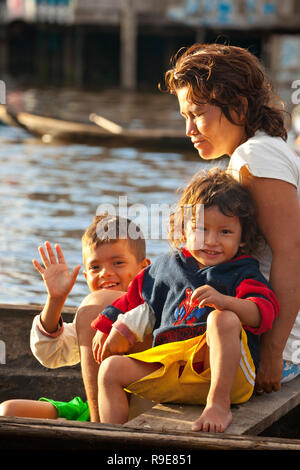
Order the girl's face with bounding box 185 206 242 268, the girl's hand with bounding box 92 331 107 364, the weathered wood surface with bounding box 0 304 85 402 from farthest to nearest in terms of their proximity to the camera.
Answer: the weathered wood surface with bounding box 0 304 85 402 < the girl's hand with bounding box 92 331 107 364 < the girl's face with bounding box 185 206 242 268

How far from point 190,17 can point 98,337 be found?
2782 centimetres

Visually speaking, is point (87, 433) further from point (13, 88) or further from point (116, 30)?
point (116, 30)

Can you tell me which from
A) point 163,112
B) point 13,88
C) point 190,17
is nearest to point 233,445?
point 163,112

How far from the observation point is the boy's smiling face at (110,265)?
322 cm

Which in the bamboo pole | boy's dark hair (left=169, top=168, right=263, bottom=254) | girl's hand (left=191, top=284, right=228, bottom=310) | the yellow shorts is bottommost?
the yellow shorts

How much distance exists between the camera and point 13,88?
26.4 meters

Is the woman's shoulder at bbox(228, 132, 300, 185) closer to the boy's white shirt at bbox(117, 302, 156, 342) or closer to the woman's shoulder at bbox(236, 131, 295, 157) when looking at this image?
the woman's shoulder at bbox(236, 131, 295, 157)

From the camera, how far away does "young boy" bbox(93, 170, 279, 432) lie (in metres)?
2.55

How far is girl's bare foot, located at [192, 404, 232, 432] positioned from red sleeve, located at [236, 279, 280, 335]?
0.26 meters

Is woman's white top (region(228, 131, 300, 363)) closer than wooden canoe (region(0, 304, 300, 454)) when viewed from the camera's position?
No

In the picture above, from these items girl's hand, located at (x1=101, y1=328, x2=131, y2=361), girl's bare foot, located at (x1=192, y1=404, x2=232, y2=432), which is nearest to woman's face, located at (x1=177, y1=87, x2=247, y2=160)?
girl's hand, located at (x1=101, y1=328, x2=131, y2=361)

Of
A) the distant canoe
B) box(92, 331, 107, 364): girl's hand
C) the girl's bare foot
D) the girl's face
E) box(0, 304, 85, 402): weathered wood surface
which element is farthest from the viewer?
the distant canoe

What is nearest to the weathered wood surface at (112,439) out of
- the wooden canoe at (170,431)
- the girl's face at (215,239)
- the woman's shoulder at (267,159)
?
the wooden canoe at (170,431)

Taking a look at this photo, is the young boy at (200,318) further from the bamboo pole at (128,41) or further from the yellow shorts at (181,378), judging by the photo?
the bamboo pole at (128,41)
